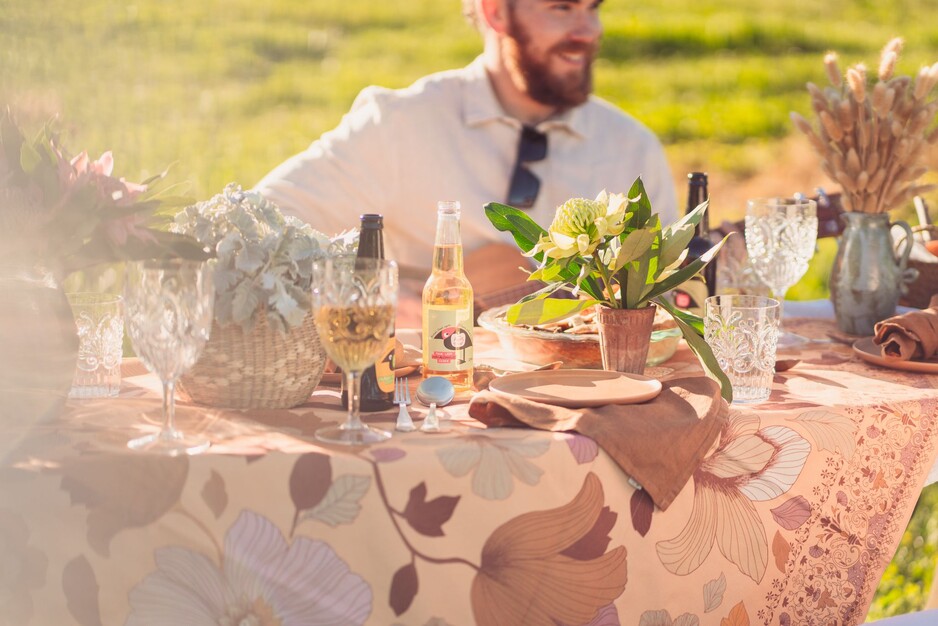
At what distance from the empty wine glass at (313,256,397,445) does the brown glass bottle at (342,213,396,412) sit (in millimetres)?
189

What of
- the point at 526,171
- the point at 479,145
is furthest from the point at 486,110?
the point at 526,171

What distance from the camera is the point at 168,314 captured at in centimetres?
134

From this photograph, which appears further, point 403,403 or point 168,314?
point 403,403

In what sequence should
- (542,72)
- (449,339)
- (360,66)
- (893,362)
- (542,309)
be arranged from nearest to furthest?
(449,339) < (542,309) < (893,362) < (542,72) < (360,66)

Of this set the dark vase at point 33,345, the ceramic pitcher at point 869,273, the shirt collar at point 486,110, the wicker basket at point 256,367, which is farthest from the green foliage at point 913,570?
the dark vase at point 33,345

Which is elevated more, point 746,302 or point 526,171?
point 526,171

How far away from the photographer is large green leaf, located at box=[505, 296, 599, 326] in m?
1.74

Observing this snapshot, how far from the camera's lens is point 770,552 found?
1.57 m

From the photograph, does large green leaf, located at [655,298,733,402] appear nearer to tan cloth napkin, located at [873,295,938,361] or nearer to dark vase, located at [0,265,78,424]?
tan cloth napkin, located at [873,295,938,361]

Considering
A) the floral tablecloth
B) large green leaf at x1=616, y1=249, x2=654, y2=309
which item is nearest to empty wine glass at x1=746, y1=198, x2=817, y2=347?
large green leaf at x1=616, y1=249, x2=654, y2=309

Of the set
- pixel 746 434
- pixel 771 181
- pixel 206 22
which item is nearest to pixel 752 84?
pixel 771 181

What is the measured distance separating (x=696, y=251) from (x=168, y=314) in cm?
117

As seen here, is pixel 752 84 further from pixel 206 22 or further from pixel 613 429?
pixel 613 429

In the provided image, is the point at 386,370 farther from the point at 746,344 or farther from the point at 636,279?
the point at 746,344
